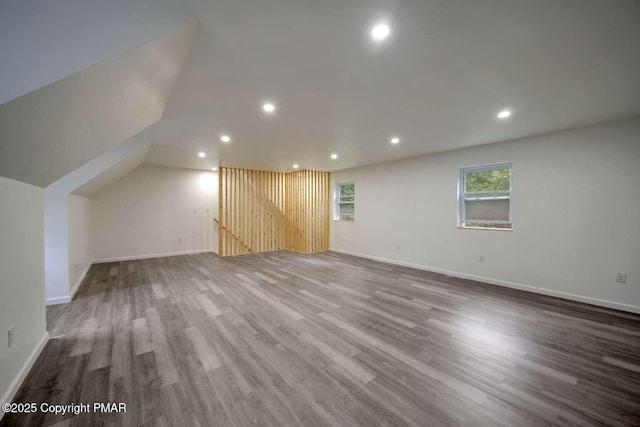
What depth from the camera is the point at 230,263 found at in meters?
5.86

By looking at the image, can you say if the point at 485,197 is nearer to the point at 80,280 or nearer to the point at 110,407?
the point at 110,407

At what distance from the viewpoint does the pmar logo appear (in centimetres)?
157

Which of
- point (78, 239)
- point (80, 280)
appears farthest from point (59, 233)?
point (80, 280)

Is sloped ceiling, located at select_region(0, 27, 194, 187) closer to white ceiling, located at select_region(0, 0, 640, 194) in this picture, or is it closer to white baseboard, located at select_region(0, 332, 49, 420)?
white ceiling, located at select_region(0, 0, 640, 194)

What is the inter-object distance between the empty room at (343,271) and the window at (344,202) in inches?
90.4

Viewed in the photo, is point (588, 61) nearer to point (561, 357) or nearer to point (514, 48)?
point (514, 48)

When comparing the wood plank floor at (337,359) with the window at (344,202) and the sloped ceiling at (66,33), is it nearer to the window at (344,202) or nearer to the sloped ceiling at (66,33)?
the sloped ceiling at (66,33)

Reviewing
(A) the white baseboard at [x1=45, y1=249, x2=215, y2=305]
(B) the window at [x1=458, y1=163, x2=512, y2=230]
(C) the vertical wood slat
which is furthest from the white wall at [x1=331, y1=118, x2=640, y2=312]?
(A) the white baseboard at [x1=45, y1=249, x2=215, y2=305]

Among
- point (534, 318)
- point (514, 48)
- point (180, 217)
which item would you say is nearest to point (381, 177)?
point (534, 318)

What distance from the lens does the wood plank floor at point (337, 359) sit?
157 centimetres

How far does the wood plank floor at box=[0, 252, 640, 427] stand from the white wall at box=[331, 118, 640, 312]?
1.47 feet

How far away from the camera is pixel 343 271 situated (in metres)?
5.13

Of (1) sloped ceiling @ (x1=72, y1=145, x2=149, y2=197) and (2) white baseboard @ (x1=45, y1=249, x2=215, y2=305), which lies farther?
(1) sloped ceiling @ (x1=72, y1=145, x2=149, y2=197)

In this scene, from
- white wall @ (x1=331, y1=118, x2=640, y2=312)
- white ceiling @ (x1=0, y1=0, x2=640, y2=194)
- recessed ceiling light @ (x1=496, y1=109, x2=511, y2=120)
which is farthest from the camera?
white wall @ (x1=331, y1=118, x2=640, y2=312)
